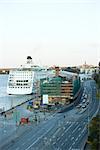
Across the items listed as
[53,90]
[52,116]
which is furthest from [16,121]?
[53,90]

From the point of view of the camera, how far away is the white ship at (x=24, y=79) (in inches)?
401

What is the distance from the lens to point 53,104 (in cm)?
741

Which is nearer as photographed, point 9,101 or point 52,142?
point 52,142

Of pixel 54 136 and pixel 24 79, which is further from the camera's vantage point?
pixel 24 79

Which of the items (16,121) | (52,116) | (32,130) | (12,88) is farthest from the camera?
(12,88)

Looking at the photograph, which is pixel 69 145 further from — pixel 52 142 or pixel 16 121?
pixel 16 121

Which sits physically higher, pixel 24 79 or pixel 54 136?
pixel 24 79

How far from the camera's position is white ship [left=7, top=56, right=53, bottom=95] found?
33.4 ft

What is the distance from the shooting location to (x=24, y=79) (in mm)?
10586

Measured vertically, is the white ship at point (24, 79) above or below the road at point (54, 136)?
above

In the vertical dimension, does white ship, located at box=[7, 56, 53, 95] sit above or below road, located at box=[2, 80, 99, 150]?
above

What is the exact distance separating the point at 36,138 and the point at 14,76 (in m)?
7.06

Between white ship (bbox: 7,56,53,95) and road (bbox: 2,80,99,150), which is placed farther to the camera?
white ship (bbox: 7,56,53,95)

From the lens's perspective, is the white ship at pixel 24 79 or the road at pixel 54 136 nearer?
the road at pixel 54 136
